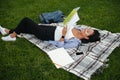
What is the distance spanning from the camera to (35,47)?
21.1 feet

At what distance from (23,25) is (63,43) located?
4.56ft

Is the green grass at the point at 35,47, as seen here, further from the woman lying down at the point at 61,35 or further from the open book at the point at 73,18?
the open book at the point at 73,18

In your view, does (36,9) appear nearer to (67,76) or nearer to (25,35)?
(25,35)

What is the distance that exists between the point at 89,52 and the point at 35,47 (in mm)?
1506

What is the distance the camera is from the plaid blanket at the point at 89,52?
5.46 m

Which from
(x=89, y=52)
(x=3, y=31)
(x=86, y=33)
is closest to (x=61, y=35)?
(x=86, y=33)

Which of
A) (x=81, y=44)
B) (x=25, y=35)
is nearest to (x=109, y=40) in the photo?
(x=81, y=44)

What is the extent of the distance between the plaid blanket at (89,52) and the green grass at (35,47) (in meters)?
0.15

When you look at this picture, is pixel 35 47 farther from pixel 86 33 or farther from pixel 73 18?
pixel 86 33

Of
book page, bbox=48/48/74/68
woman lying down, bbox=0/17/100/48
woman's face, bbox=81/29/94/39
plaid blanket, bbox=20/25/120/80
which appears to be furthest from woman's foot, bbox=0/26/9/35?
woman's face, bbox=81/29/94/39

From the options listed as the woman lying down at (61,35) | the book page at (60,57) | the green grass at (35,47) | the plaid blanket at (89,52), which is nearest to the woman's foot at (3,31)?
the woman lying down at (61,35)

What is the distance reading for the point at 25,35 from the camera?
6.95 meters

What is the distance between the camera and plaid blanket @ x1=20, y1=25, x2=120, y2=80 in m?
5.46

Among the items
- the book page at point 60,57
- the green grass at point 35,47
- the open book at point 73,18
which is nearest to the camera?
the green grass at point 35,47
